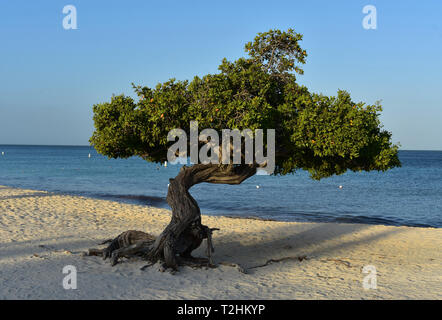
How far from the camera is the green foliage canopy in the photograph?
932cm

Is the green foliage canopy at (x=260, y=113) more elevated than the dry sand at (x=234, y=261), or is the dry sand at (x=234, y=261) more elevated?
the green foliage canopy at (x=260, y=113)

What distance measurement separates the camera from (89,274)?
9664 mm

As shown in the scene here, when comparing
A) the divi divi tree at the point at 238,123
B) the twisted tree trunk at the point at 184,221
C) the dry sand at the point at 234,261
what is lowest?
the dry sand at the point at 234,261

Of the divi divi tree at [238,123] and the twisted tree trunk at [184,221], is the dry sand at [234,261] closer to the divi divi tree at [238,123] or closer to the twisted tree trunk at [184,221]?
the twisted tree trunk at [184,221]

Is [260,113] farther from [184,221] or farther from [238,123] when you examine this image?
[184,221]

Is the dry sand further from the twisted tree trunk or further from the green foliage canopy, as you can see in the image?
the green foliage canopy

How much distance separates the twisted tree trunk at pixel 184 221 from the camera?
1055 cm

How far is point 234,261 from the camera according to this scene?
1228 centimetres

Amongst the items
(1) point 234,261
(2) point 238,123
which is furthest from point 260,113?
(1) point 234,261

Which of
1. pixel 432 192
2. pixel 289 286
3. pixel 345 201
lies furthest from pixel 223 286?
pixel 432 192

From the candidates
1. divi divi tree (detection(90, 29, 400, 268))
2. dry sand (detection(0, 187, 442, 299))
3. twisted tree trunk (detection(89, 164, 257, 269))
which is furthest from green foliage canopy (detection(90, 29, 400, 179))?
dry sand (detection(0, 187, 442, 299))

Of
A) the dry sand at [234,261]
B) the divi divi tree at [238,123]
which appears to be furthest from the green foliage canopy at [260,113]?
the dry sand at [234,261]

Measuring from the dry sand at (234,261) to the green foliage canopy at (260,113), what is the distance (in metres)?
3.19

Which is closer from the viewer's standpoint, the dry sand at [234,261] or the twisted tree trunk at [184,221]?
the dry sand at [234,261]
